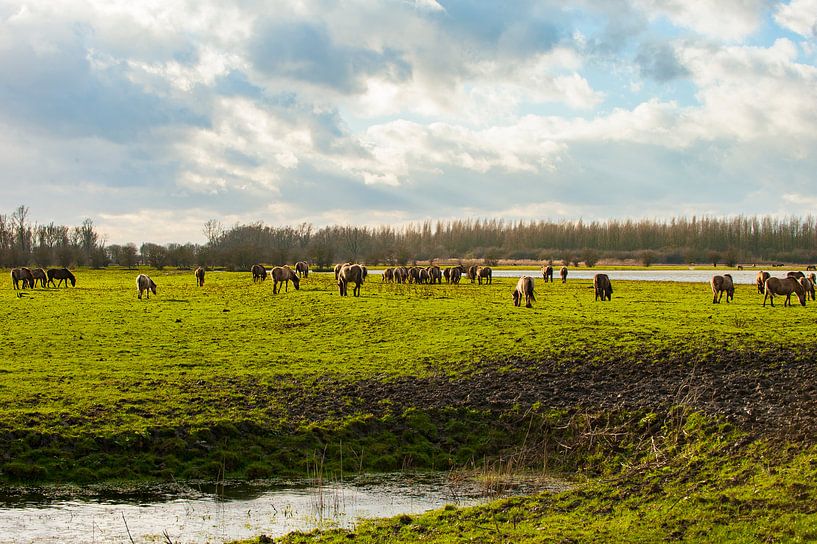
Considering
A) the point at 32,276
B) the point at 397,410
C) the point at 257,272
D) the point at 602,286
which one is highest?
the point at 257,272

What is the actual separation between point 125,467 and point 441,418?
271 inches

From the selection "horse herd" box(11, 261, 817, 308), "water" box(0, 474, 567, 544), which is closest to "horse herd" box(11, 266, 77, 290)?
"horse herd" box(11, 261, 817, 308)

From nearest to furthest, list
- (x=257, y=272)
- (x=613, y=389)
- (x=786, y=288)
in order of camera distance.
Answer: (x=613, y=389) → (x=786, y=288) → (x=257, y=272)

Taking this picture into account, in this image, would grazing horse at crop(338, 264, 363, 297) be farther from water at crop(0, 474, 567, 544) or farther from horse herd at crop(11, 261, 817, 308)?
water at crop(0, 474, 567, 544)

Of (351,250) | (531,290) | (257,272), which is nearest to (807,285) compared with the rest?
(531,290)

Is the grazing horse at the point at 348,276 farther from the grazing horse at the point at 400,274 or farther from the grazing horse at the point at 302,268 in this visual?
the grazing horse at the point at 302,268

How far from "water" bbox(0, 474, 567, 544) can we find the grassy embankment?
3.10 ft

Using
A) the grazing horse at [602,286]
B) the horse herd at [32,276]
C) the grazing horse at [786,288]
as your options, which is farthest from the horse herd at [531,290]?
the horse herd at [32,276]

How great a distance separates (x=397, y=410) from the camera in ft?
54.7

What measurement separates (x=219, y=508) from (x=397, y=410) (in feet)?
19.7

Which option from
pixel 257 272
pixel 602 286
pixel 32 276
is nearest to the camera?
pixel 602 286

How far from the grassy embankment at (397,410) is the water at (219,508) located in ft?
3.10

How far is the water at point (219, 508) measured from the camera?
1002 cm

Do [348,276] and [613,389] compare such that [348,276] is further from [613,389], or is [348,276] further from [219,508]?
[219,508]
